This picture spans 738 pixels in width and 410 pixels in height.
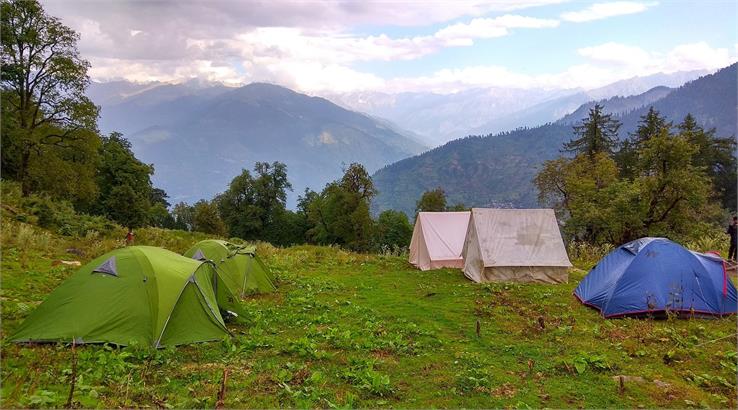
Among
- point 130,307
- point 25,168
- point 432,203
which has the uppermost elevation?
point 25,168

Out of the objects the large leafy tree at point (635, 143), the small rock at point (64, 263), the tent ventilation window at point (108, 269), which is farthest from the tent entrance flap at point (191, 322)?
the large leafy tree at point (635, 143)

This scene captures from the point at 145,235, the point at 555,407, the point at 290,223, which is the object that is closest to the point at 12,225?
the point at 145,235

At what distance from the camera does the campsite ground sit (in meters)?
5.95

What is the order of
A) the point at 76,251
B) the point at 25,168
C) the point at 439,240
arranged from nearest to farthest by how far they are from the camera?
1. the point at 76,251
2. the point at 439,240
3. the point at 25,168

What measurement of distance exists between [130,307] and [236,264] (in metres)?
5.64

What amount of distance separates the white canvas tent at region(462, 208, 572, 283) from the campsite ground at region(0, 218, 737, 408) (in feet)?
12.9

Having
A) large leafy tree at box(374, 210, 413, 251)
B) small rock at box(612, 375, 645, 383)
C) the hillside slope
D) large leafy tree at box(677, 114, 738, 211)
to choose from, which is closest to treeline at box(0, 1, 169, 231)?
the hillside slope

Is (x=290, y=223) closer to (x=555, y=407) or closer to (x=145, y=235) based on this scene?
(x=145, y=235)

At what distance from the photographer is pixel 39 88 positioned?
22.3 m

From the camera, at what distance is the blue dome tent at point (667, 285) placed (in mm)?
10914

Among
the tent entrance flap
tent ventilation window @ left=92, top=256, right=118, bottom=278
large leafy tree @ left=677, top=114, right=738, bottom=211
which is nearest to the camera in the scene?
the tent entrance flap

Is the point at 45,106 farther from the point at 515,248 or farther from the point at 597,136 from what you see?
the point at 597,136

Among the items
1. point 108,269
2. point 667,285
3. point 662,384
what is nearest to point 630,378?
point 662,384

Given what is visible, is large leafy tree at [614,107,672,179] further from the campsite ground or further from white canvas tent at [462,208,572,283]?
the campsite ground
